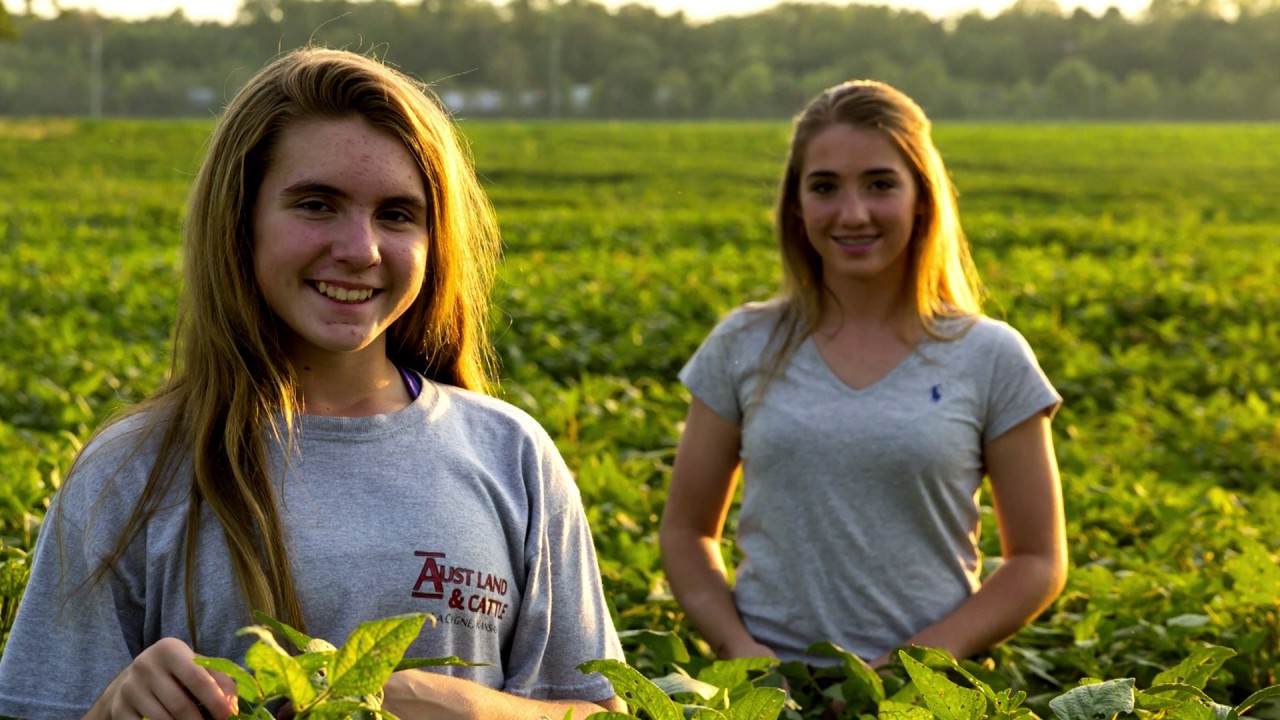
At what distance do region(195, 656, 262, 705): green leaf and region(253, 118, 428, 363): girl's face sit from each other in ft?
2.20

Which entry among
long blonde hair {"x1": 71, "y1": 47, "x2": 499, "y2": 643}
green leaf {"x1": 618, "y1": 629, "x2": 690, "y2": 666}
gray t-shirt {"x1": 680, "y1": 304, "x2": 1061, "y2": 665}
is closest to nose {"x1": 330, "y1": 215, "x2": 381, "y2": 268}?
long blonde hair {"x1": 71, "y1": 47, "x2": 499, "y2": 643}

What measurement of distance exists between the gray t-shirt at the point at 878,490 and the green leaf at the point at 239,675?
1.76 meters

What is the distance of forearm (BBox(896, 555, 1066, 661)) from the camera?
2666 millimetres

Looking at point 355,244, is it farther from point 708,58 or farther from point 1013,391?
point 708,58

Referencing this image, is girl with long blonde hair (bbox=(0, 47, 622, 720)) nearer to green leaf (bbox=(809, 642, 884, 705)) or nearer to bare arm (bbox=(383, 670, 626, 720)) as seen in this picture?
bare arm (bbox=(383, 670, 626, 720))

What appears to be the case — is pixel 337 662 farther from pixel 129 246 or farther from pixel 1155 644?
pixel 129 246

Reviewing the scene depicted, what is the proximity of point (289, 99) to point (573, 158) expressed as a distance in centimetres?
3408

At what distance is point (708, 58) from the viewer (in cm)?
9062

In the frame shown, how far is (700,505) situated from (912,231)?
71 cm

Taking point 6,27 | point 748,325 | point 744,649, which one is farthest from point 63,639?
point 6,27

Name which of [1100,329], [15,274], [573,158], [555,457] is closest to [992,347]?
[555,457]

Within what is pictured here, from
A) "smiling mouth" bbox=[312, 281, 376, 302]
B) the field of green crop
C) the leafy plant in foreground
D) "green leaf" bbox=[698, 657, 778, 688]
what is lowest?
the field of green crop

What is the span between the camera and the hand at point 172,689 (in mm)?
1325

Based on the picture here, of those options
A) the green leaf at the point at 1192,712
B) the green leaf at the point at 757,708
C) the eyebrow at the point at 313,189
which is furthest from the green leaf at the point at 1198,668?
the eyebrow at the point at 313,189
